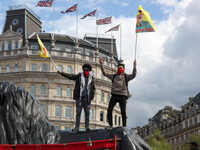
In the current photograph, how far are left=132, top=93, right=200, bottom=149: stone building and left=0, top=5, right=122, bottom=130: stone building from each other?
50.1ft

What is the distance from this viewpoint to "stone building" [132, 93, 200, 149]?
2579 inches

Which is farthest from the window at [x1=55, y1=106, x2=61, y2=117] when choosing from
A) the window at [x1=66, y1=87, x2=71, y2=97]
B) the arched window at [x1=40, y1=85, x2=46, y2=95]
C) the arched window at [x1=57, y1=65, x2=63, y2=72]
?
the arched window at [x1=57, y1=65, x2=63, y2=72]

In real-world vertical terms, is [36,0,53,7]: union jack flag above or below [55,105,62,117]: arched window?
above

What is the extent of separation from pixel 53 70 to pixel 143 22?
45709mm

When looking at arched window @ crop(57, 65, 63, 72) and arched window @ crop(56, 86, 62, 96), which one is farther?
arched window @ crop(56, 86, 62, 96)

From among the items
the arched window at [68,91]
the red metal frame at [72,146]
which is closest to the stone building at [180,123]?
the arched window at [68,91]

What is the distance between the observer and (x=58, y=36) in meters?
61.3

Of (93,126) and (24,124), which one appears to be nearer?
(24,124)

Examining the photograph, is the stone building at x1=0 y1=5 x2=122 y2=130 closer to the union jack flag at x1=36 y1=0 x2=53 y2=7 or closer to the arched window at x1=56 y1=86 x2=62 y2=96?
the arched window at x1=56 y1=86 x2=62 y2=96

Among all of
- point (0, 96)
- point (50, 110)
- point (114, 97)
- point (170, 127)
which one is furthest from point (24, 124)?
point (170, 127)

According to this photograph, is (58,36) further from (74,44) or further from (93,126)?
(93,126)

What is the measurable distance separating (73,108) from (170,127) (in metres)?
29.3

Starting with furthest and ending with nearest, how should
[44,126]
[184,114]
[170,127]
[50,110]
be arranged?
[170,127]
[184,114]
[50,110]
[44,126]

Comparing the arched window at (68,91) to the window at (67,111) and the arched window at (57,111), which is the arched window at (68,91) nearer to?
the window at (67,111)
